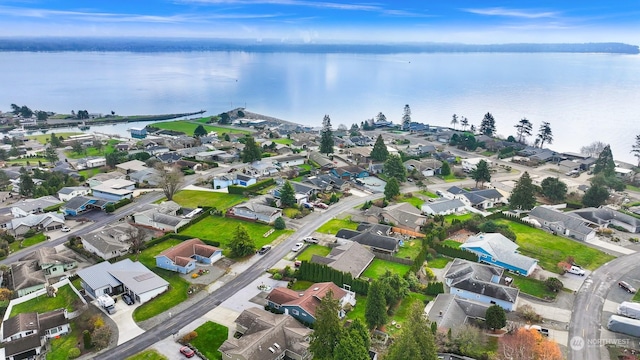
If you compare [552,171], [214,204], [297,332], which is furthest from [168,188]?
[552,171]

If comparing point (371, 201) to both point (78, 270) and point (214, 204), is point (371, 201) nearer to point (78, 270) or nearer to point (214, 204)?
point (214, 204)

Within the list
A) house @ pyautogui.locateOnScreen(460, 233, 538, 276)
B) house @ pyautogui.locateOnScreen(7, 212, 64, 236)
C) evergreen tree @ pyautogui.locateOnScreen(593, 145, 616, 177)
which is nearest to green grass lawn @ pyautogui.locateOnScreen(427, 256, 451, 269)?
house @ pyautogui.locateOnScreen(460, 233, 538, 276)

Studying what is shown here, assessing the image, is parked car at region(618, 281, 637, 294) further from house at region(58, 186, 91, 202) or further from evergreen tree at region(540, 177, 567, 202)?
house at region(58, 186, 91, 202)

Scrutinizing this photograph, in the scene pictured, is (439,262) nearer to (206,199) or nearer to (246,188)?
(246,188)

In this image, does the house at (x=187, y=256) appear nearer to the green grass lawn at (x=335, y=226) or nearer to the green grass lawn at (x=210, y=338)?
the green grass lawn at (x=210, y=338)

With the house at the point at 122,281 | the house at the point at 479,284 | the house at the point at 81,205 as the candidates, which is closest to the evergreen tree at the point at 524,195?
the house at the point at 479,284

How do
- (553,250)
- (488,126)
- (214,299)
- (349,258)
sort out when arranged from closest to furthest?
(214,299) → (349,258) → (553,250) → (488,126)

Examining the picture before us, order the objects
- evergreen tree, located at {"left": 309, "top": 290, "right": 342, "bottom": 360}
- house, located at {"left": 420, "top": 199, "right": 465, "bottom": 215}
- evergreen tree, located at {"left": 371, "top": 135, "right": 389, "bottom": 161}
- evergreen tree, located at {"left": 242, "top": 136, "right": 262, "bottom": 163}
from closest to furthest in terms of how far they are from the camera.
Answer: evergreen tree, located at {"left": 309, "top": 290, "right": 342, "bottom": 360}, house, located at {"left": 420, "top": 199, "right": 465, "bottom": 215}, evergreen tree, located at {"left": 242, "top": 136, "right": 262, "bottom": 163}, evergreen tree, located at {"left": 371, "top": 135, "right": 389, "bottom": 161}

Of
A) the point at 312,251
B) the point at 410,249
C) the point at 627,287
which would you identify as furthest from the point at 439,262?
the point at 627,287
